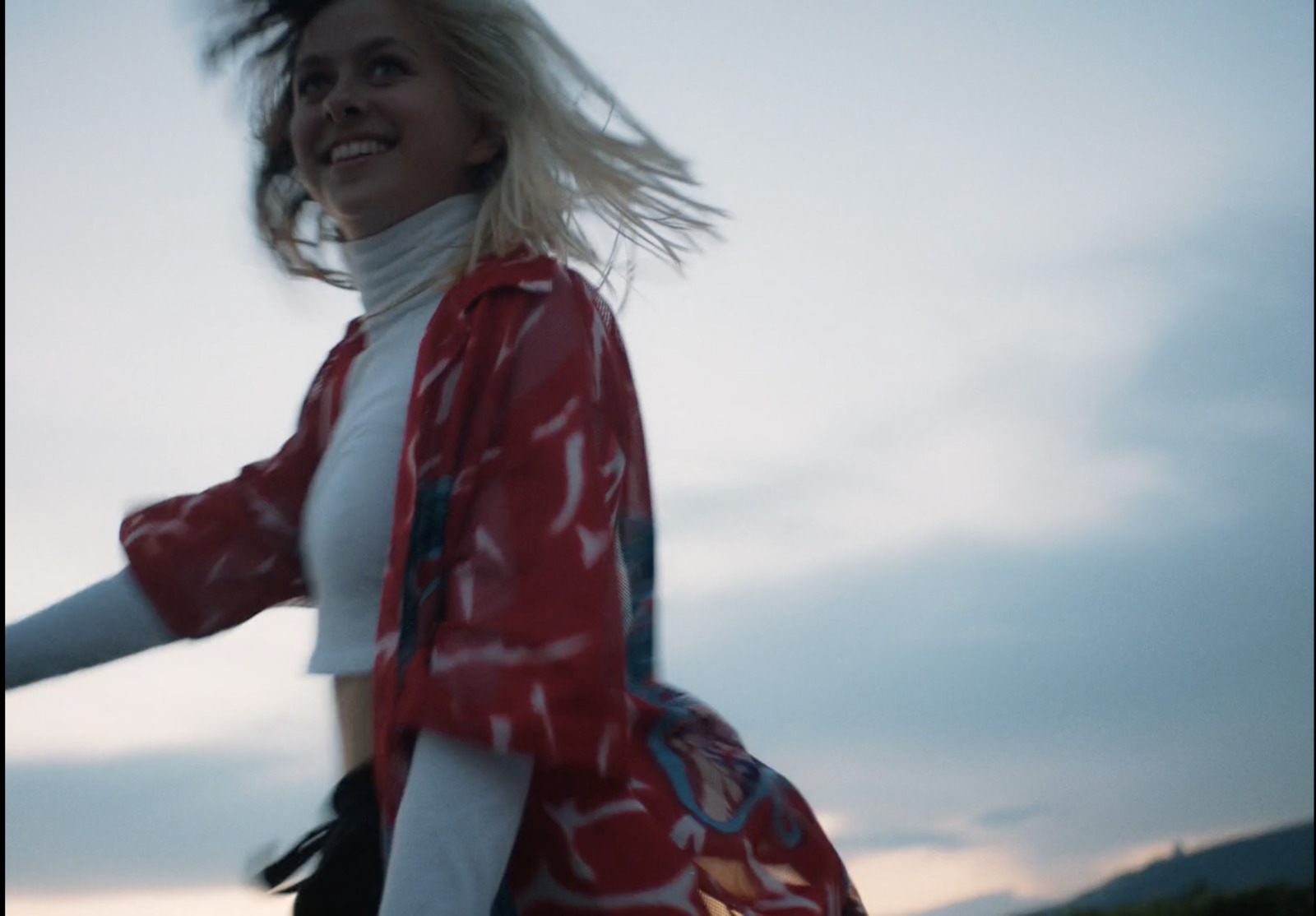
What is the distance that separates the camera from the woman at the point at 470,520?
122 centimetres

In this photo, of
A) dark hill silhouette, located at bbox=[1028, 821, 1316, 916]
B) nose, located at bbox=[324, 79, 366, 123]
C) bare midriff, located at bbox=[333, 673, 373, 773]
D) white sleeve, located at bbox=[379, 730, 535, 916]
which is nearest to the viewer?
white sleeve, located at bbox=[379, 730, 535, 916]

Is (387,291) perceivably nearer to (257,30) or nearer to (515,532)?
(257,30)

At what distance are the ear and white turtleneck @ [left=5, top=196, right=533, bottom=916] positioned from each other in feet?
0.17

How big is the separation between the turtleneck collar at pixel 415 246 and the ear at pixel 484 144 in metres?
0.05

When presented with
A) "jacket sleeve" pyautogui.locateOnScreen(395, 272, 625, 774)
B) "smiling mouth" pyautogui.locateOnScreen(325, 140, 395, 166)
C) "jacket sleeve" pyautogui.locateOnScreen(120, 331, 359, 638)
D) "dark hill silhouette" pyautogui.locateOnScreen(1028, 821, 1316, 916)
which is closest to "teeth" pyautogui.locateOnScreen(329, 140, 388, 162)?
"smiling mouth" pyautogui.locateOnScreen(325, 140, 395, 166)

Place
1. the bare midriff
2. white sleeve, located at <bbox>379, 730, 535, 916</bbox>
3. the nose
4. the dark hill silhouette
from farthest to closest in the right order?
the dark hill silhouette, the nose, the bare midriff, white sleeve, located at <bbox>379, 730, 535, 916</bbox>

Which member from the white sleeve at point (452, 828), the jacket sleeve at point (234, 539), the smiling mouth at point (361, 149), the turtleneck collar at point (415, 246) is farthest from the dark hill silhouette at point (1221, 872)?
the white sleeve at point (452, 828)

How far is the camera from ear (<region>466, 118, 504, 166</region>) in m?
1.79

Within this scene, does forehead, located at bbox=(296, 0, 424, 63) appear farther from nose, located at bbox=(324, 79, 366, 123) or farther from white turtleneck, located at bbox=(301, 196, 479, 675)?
white turtleneck, located at bbox=(301, 196, 479, 675)

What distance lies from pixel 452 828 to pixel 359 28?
1.05m

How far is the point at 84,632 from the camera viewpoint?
1.76 m

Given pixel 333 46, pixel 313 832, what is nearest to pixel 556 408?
pixel 313 832

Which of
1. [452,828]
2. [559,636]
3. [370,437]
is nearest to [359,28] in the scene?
[370,437]

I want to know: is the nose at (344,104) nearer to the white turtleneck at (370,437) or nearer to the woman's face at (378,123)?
the woman's face at (378,123)
